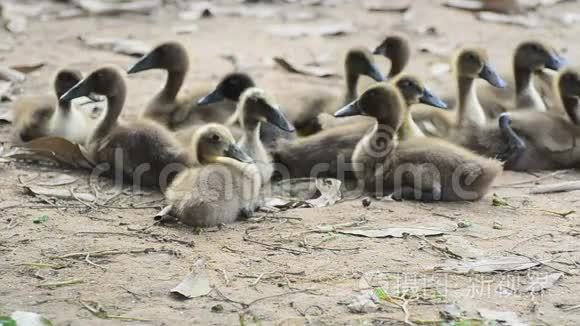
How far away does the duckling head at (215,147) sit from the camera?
16.1ft

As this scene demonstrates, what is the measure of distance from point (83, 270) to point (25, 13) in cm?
566

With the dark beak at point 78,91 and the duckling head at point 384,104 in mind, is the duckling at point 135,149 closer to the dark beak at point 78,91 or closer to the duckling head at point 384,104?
the dark beak at point 78,91

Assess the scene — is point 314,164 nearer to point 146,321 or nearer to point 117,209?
point 117,209

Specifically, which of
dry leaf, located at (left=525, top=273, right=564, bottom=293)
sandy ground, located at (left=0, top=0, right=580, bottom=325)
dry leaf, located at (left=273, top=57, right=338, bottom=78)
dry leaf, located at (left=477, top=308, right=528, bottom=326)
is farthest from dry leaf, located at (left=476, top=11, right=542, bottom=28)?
dry leaf, located at (left=477, top=308, right=528, bottom=326)

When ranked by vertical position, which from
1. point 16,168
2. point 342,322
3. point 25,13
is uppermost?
point 25,13

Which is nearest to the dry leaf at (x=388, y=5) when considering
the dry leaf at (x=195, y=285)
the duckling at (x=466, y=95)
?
Answer: the duckling at (x=466, y=95)

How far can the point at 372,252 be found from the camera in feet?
13.9

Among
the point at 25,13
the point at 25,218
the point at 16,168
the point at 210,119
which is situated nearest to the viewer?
the point at 25,218

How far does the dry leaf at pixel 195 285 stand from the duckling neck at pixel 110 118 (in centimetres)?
160

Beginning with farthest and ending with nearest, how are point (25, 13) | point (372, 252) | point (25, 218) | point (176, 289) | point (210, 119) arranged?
point (25, 13), point (210, 119), point (25, 218), point (372, 252), point (176, 289)

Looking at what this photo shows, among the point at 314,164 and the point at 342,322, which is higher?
the point at 314,164

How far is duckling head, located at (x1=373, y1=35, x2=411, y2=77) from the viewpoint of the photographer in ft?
22.2

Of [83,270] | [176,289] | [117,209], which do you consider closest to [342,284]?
[176,289]

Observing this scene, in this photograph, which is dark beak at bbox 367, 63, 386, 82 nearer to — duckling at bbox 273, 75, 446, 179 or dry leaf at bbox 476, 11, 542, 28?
duckling at bbox 273, 75, 446, 179
